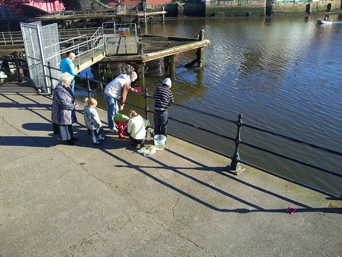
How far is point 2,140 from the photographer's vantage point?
7031mm

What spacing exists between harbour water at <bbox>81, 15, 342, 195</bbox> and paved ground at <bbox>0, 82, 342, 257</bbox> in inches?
178

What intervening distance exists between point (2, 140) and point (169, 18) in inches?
2094

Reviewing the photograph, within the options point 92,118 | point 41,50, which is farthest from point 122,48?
point 92,118

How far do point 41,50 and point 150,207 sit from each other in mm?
7201

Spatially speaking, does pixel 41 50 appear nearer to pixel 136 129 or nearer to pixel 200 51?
pixel 136 129

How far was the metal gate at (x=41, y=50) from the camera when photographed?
977cm

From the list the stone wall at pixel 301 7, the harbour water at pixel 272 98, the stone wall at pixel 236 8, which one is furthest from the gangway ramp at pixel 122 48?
A: the stone wall at pixel 301 7

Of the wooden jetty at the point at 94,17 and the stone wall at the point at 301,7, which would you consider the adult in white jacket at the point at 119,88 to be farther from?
the stone wall at the point at 301,7

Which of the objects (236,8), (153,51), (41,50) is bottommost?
(153,51)

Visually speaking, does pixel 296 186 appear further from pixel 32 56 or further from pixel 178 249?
pixel 32 56

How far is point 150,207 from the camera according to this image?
4.82 metres

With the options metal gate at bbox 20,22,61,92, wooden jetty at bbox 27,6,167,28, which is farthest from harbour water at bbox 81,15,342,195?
wooden jetty at bbox 27,6,167,28

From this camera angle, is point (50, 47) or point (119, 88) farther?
point (50, 47)

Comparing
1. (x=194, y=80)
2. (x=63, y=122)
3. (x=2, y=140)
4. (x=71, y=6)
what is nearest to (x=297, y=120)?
(x=194, y=80)
